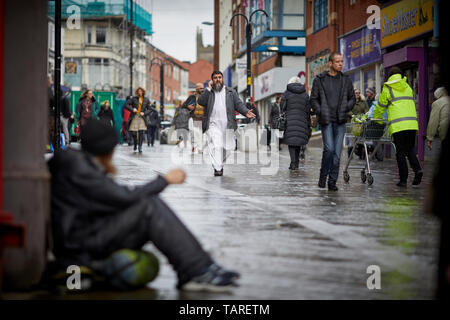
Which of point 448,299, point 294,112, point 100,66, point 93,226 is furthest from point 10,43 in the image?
point 100,66

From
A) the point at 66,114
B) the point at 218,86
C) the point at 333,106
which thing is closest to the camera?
the point at 333,106

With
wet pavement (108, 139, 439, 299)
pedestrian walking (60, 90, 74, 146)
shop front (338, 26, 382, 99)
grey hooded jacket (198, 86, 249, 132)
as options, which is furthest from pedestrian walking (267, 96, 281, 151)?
wet pavement (108, 139, 439, 299)

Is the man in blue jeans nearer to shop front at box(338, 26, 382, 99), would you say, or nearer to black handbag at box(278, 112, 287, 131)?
black handbag at box(278, 112, 287, 131)

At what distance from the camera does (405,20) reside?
22.8 m

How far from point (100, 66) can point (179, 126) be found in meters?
49.3

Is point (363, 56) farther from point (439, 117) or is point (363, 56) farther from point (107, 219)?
point (107, 219)

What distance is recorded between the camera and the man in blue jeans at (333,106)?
470 inches

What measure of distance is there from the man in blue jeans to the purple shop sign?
47.1ft

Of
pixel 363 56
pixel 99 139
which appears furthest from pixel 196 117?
pixel 99 139

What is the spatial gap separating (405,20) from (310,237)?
17120 mm

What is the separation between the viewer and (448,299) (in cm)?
373

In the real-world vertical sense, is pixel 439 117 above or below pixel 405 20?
below
